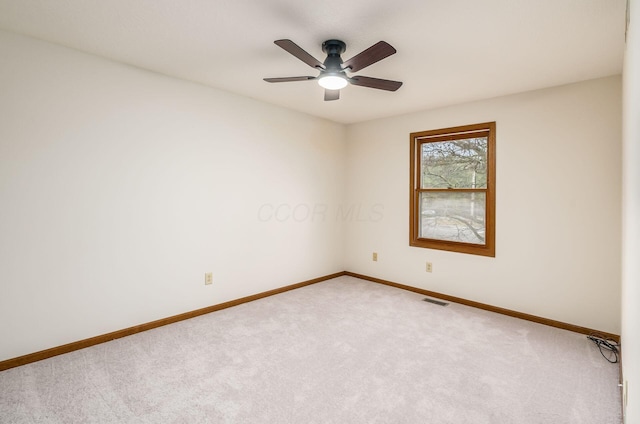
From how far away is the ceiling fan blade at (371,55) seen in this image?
1936 millimetres

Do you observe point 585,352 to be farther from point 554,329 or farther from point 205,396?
point 205,396

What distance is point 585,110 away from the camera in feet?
9.75

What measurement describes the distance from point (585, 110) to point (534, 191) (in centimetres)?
84

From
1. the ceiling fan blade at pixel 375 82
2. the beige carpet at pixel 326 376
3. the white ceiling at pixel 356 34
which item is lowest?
the beige carpet at pixel 326 376

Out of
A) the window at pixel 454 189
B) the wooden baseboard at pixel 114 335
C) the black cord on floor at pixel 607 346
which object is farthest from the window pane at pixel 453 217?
the wooden baseboard at pixel 114 335

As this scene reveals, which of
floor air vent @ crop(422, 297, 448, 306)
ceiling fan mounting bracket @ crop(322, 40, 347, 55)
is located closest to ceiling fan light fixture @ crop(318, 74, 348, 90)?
ceiling fan mounting bracket @ crop(322, 40, 347, 55)

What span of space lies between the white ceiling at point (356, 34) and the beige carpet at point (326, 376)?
2370 mm

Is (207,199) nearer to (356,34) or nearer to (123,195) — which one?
(123,195)

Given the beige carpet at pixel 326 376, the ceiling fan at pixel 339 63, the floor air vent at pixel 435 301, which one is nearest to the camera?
the beige carpet at pixel 326 376

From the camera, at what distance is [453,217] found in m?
4.01

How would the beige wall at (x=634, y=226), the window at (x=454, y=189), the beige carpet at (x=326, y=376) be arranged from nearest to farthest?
the beige wall at (x=634, y=226) < the beige carpet at (x=326, y=376) < the window at (x=454, y=189)

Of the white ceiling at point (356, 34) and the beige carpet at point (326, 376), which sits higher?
the white ceiling at point (356, 34)

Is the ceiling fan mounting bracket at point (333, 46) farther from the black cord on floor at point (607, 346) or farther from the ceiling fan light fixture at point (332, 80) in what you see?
the black cord on floor at point (607, 346)

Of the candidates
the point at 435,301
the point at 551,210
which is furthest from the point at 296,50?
the point at 435,301
